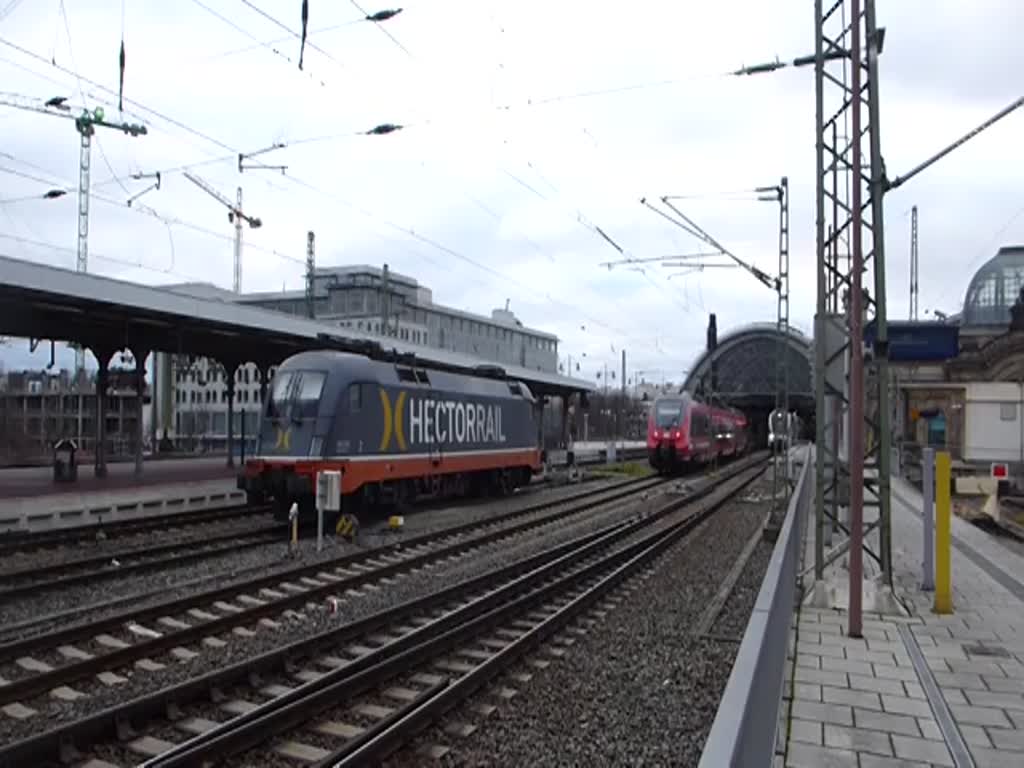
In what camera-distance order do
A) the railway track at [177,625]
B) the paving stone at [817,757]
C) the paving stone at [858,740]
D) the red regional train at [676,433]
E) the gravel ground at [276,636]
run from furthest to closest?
1. the red regional train at [676,433]
2. the railway track at [177,625]
3. the gravel ground at [276,636]
4. the paving stone at [858,740]
5. the paving stone at [817,757]

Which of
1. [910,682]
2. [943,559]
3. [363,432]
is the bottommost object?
[910,682]

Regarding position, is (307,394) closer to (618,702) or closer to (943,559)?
(618,702)

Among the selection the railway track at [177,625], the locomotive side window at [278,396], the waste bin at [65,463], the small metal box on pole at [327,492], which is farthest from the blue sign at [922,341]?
the waste bin at [65,463]

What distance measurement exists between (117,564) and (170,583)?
1.73m

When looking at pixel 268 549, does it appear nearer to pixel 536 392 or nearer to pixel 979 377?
pixel 536 392

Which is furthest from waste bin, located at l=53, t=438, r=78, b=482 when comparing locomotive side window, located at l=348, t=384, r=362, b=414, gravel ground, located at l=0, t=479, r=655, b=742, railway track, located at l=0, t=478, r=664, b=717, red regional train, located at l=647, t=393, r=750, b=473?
red regional train, located at l=647, t=393, r=750, b=473

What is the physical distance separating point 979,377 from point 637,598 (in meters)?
47.5

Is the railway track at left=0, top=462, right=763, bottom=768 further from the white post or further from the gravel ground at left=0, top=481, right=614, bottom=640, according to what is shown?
the white post

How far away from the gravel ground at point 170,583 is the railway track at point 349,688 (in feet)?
9.81

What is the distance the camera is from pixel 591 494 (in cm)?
2617

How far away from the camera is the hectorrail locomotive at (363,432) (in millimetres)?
16297

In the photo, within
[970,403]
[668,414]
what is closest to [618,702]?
[668,414]

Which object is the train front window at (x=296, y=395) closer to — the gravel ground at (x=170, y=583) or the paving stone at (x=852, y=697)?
the gravel ground at (x=170, y=583)

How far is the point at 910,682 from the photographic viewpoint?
6805 millimetres
